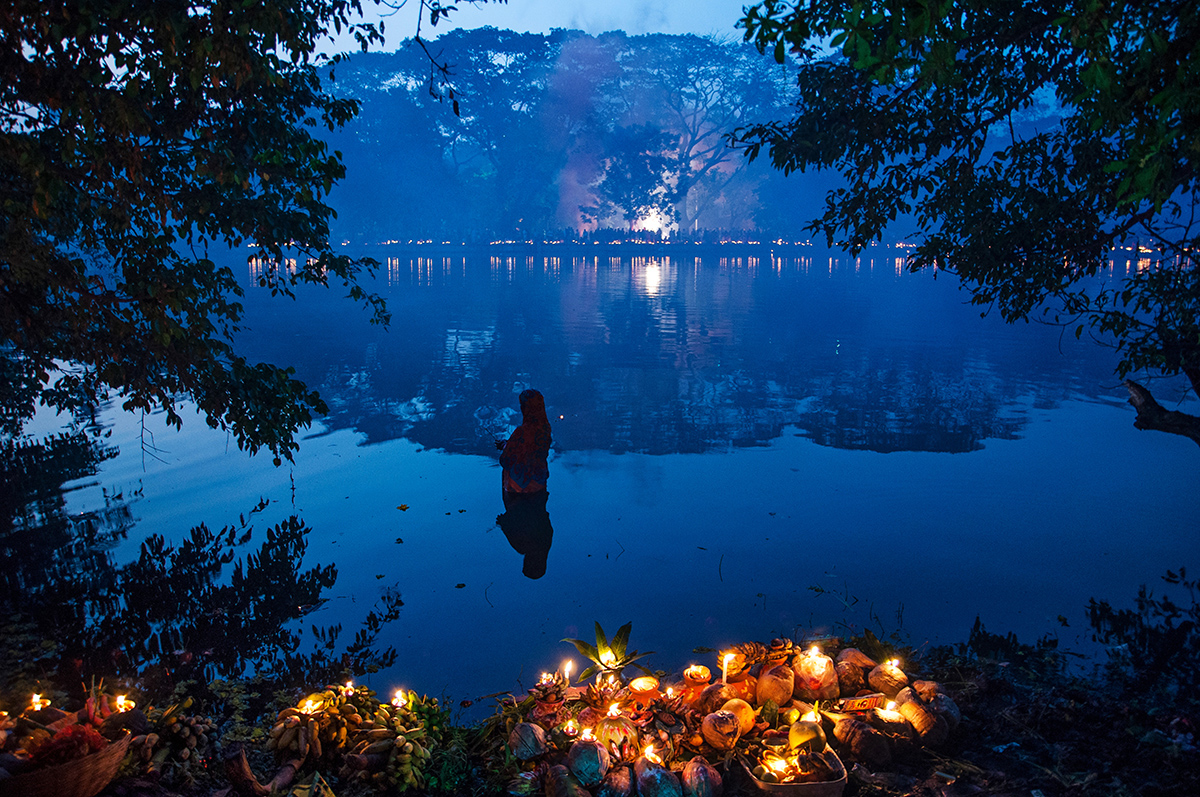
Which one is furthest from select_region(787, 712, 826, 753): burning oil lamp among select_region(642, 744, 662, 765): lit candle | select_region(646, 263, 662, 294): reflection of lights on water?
select_region(646, 263, 662, 294): reflection of lights on water

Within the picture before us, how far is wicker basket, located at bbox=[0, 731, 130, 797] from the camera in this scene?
3.92 meters

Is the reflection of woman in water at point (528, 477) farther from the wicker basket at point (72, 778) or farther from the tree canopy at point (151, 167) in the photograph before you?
the wicker basket at point (72, 778)

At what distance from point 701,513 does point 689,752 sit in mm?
5874

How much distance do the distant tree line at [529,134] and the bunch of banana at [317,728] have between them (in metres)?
74.1

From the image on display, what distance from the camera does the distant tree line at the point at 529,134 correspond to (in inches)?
3033

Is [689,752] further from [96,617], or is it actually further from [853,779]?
[96,617]

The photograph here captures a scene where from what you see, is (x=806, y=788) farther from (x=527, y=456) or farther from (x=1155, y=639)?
(x=527, y=456)

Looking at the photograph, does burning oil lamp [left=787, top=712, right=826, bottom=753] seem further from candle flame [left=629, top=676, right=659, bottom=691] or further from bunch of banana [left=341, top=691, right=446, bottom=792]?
bunch of banana [left=341, top=691, right=446, bottom=792]

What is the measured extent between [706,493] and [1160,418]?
588cm

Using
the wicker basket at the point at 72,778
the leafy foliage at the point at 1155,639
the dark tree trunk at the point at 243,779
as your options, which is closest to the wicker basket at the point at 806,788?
the dark tree trunk at the point at 243,779

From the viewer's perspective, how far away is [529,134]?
255 ft

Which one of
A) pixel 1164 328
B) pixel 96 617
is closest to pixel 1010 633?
pixel 1164 328

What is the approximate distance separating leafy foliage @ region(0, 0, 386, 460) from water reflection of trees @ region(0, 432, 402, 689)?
6.56 ft

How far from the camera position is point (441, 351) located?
25.7 m
